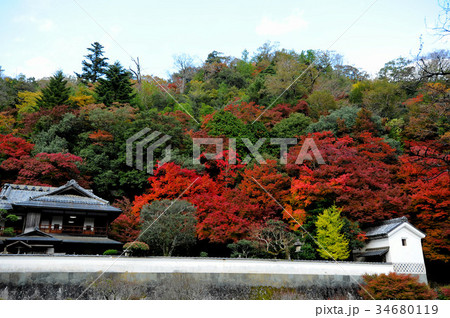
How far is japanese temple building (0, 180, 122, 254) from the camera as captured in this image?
19.0 metres

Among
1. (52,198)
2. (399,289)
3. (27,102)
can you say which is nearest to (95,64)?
(27,102)

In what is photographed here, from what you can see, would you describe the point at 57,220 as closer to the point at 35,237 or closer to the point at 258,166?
the point at 35,237

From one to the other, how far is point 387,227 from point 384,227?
233mm

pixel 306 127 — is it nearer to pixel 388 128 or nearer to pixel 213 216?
pixel 388 128

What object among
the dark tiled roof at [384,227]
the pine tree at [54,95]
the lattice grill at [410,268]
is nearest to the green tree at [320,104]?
the dark tiled roof at [384,227]

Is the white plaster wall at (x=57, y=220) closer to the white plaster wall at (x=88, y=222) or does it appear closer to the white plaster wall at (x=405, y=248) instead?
the white plaster wall at (x=88, y=222)

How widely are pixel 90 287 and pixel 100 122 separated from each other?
18018 millimetres

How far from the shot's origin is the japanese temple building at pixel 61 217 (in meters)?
19.0

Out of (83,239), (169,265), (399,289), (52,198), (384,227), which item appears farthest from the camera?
(52,198)

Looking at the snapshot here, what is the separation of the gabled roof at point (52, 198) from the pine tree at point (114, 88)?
13202 millimetres

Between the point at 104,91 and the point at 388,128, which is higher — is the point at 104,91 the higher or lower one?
the higher one

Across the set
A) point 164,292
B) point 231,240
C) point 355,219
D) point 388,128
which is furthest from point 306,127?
point 164,292

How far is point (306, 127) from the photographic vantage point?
28.5 meters

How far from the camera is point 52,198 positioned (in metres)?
20.2
